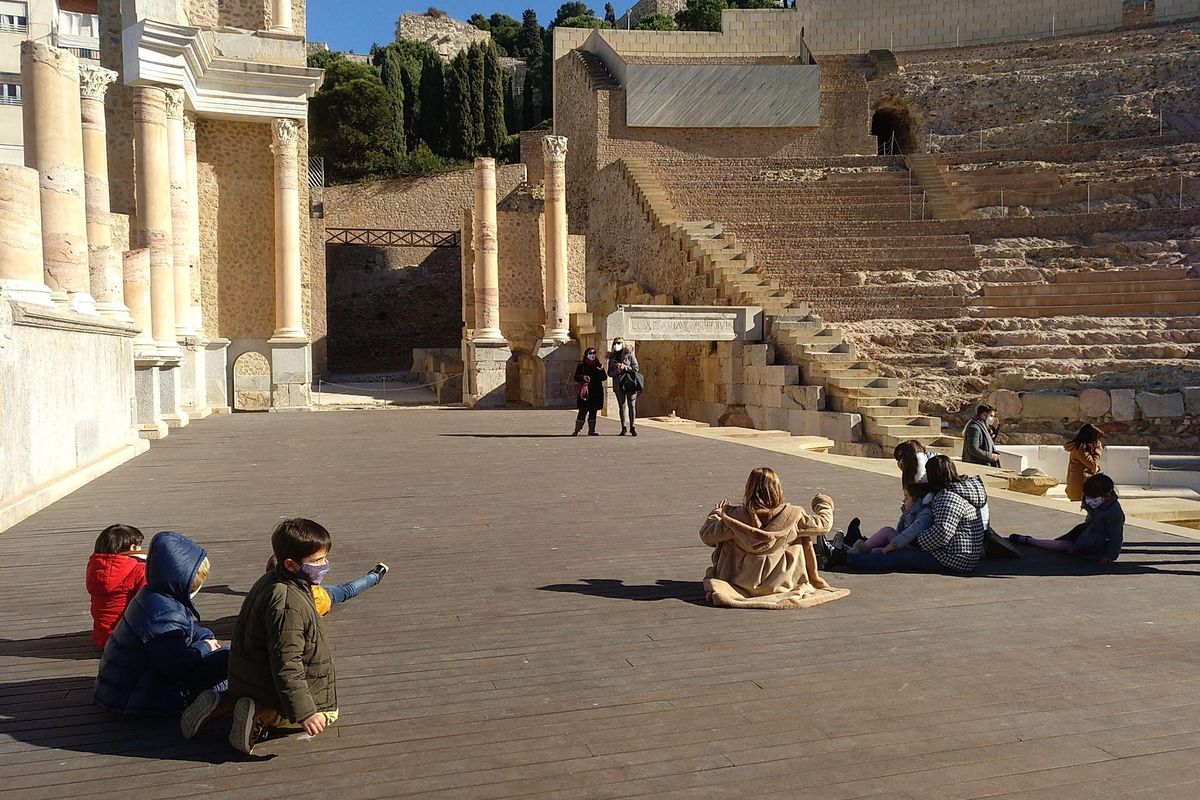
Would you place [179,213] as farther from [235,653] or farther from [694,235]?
[235,653]

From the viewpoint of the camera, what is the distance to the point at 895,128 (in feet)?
128

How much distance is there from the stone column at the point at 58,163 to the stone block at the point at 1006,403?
14.3 metres

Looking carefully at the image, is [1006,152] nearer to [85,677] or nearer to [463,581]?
[463,581]

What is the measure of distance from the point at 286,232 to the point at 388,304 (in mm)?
14642

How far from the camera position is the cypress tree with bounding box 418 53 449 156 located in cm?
5284

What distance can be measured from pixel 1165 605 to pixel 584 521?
404 cm

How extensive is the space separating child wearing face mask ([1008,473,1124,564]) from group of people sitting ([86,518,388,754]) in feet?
16.0

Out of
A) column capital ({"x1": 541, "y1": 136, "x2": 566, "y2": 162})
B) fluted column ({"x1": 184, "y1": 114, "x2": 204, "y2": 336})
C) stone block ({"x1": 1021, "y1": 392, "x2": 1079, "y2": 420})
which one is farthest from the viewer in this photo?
column capital ({"x1": 541, "y1": 136, "x2": 566, "y2": 162})

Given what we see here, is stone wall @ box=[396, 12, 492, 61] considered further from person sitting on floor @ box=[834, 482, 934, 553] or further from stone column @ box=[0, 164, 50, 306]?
person sitting on floor @ box=[834, 482, 934, 553]

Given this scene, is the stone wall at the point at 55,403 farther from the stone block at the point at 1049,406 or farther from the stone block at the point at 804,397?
the stone block at the point at 1049,406

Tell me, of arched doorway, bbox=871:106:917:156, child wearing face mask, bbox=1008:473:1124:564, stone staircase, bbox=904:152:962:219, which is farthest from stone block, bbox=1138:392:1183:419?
arched doorway, bbox=871:106:917:156

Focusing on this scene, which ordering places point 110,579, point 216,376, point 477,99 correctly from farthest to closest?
1. point 477,99
2. point 216,376
3. point 110,579

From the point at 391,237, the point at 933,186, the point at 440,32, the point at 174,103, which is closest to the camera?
the point at 174,103

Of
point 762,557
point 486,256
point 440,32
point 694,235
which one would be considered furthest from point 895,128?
point 440,32
